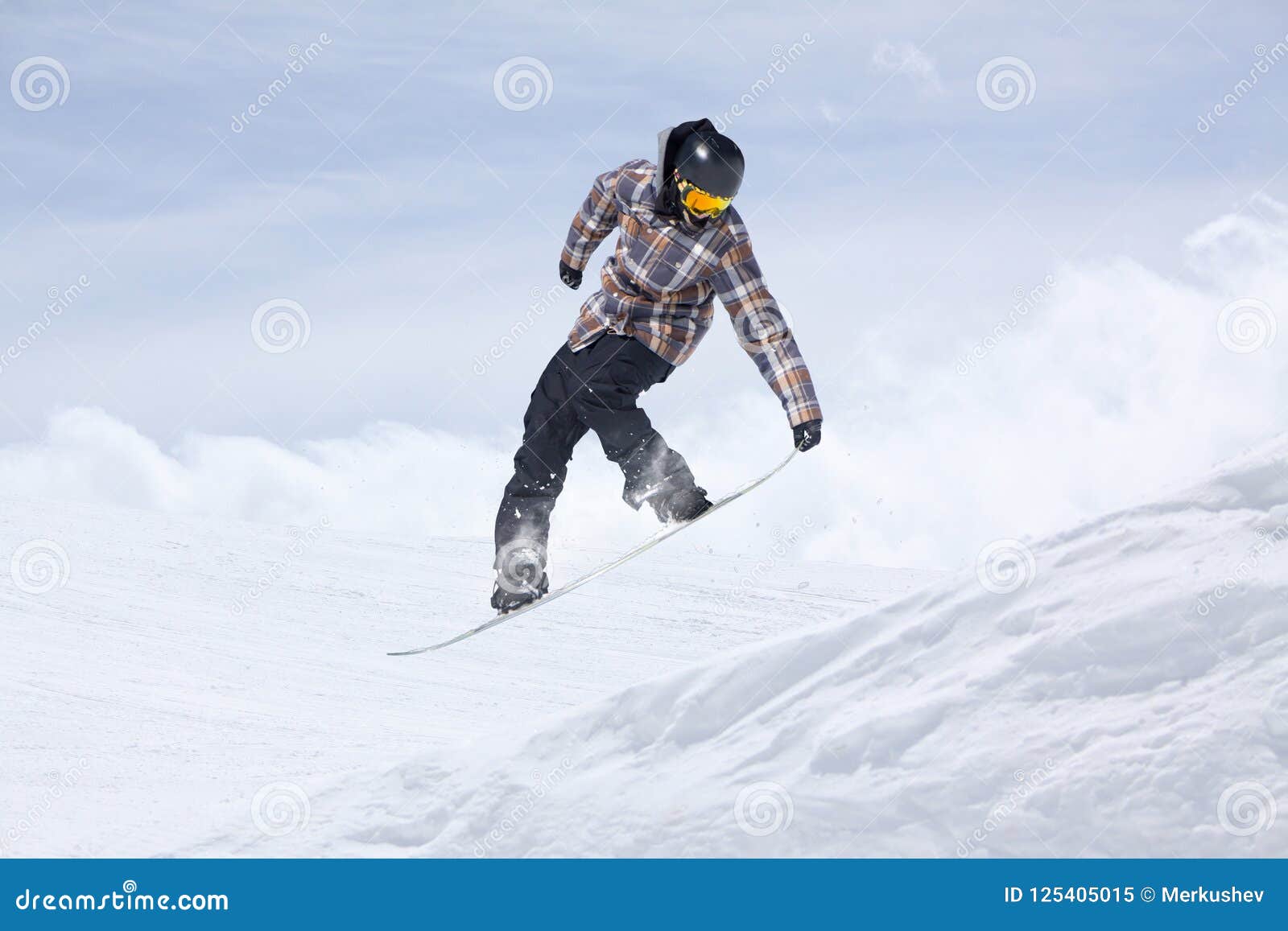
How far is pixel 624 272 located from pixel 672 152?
67cm

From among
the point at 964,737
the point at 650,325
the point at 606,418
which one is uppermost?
the point at 650,325

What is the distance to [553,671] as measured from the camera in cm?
1215

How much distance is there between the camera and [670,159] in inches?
201

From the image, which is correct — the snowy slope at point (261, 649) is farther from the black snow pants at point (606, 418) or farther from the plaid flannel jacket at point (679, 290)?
the plaid flannel jacket at point (679, 290)

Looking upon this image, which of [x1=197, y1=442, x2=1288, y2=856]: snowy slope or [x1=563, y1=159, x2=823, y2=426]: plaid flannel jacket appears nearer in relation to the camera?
[x1=197, y1=442, x2=1288, y2=856]: snowy slope

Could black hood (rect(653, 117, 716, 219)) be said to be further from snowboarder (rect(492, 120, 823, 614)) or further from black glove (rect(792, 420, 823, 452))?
black glove (rect(792, 420, 823, 452))

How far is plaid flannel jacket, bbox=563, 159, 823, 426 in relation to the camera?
534 cm

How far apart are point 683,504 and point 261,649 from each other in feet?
26.8

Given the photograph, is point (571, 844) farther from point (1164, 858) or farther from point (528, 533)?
point (1164, 858)

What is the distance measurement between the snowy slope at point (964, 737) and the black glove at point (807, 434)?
1277 millimetres

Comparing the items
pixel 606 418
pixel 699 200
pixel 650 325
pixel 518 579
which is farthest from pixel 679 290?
pixel 518 579

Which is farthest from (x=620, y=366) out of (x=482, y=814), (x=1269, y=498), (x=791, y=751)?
(x=1269, y=498)

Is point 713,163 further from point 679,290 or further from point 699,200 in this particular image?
point 679,290

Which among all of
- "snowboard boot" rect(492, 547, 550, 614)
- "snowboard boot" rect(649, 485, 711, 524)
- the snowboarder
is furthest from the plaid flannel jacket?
"snowboard boot" rect(492, 547, 550, 614)
